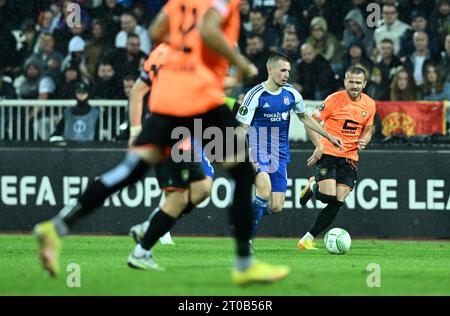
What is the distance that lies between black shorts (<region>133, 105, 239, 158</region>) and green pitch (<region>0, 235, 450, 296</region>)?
3.67 ft

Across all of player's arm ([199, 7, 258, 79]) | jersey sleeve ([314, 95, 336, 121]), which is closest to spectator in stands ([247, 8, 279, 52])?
jersey sleeve ([314, 95, 336, 121])

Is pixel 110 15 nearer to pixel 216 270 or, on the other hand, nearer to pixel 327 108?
pixel 327 108

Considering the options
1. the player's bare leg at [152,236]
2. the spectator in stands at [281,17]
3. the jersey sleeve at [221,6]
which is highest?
the spectator in stands at [281,17]

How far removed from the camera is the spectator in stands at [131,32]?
17.8 meters

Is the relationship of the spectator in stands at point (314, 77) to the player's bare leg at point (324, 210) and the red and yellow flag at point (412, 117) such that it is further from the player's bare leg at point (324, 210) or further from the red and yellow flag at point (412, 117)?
the player's bare leg at point (324, 210)

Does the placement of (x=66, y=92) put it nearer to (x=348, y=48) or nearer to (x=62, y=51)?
(x=62, y=51)

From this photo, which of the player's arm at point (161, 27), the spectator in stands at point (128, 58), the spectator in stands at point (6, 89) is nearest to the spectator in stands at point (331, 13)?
the spectator in stands at point (128, 58)

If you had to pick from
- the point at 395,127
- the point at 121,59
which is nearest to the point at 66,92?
the point at 121,59

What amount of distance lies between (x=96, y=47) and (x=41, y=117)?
1889 mm

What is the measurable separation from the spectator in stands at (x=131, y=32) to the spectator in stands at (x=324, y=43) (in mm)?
2786

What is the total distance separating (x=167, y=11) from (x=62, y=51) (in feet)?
34.5

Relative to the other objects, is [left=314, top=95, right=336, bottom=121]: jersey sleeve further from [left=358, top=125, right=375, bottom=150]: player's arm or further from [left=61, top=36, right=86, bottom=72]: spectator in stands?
[left=61, top=36, right=86, bottom=72]: spectator in stands

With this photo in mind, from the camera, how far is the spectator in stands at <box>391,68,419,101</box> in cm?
1639

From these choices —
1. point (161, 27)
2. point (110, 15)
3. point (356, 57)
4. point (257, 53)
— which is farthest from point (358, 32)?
point (161, 27)
